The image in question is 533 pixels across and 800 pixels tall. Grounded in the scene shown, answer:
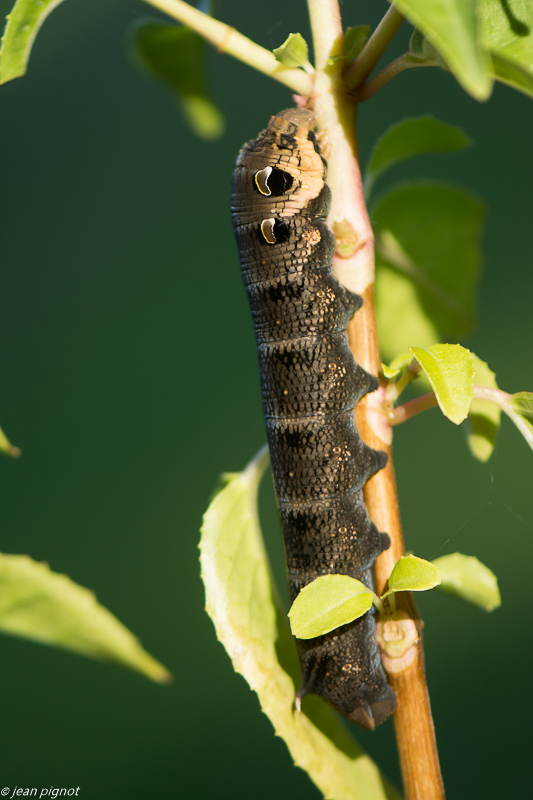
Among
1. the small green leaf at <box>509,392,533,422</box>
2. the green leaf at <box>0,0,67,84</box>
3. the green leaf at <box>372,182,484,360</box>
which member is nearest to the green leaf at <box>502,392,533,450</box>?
the small green leaf at <box>509,392,533,422</box>

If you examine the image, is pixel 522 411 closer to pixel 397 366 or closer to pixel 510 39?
pixel 397 366

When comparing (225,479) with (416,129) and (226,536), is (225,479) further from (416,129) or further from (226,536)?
(416,129)

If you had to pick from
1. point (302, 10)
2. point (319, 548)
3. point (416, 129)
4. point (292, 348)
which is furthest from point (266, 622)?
point (302, 10)

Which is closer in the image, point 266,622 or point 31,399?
point 266,622

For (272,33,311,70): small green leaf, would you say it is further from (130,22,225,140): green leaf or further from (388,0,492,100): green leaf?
(130,22,225,140): green leaf

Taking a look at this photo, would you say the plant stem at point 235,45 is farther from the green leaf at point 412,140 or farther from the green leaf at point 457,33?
the green leaf at point 457,33

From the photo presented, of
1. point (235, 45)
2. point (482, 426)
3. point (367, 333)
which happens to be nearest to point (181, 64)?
point (235, 45)

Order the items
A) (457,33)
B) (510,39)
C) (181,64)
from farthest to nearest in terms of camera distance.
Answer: (181,64) < (510,39) < (457,33)
